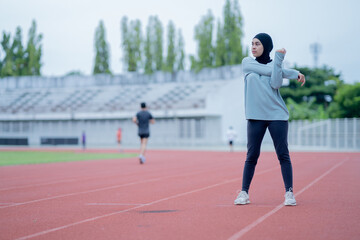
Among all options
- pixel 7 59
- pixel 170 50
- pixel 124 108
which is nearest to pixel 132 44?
pixel 170 50

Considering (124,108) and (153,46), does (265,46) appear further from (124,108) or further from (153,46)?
(153,46)

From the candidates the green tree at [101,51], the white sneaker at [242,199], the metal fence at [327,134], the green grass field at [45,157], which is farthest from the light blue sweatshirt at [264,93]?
the green tree at [101,51]

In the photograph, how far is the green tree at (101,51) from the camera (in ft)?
207

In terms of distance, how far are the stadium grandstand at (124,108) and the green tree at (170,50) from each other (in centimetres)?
126

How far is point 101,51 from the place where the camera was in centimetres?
6394

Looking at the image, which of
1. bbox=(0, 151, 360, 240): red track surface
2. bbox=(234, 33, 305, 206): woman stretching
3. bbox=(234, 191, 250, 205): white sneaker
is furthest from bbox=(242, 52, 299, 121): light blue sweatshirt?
bbox=(0, 151, 360, 240): red track surface

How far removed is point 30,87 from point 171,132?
74.6 ft

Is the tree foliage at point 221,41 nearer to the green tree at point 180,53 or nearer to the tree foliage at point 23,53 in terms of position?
the green tree at point 180,53

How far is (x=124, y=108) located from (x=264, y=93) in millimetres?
43904

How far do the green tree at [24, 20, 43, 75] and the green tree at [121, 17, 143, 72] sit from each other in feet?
38.7

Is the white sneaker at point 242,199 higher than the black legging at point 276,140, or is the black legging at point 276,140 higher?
the black legging at point 276,140

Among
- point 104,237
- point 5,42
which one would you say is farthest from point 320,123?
point 5,42

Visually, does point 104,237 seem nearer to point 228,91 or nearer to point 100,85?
point 228,91

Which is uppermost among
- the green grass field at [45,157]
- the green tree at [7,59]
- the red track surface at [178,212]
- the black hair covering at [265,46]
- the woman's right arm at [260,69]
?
the green tree at [7,59]
